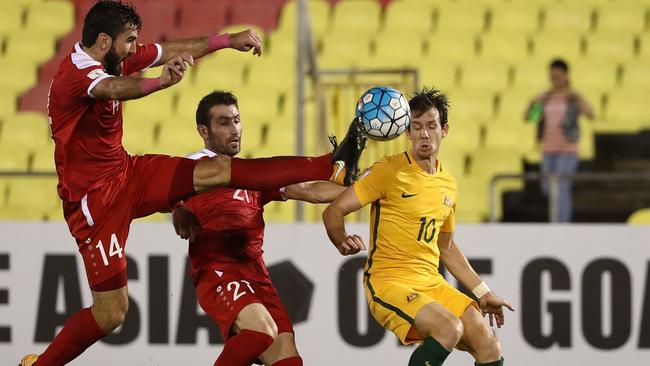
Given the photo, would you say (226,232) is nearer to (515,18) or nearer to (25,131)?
(25,131)

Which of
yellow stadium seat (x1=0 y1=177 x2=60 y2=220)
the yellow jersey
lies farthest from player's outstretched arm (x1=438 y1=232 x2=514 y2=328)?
yellow stadium seat (x1=0 y1=177 x2=60 y2=220)

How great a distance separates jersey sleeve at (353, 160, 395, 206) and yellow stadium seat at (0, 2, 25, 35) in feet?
29.4

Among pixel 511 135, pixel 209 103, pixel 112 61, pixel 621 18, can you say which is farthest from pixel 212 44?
pixel 621 18

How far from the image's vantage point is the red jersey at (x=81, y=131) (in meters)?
6.12

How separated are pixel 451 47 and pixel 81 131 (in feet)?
26.0

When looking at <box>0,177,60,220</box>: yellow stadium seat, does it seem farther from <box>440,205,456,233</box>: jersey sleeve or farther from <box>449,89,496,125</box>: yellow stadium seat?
<box>440,205,456,233</box>: jersey sleeve

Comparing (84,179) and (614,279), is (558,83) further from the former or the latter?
(84,179)

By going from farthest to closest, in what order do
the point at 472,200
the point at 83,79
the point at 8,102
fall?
the point at 8,102, the point at 472,200, the point at 83,79

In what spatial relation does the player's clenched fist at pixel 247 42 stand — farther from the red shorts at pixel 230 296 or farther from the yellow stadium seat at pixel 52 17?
the yellow stadium seat at pixel 52 17

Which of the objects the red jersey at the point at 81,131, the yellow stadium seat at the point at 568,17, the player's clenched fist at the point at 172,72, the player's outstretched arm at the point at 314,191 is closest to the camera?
the player's clenched fist at the point at 172,72

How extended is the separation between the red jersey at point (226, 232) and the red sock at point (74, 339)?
0.64m

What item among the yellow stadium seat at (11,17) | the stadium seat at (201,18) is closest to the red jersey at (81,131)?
the stadium seat at (201,18)

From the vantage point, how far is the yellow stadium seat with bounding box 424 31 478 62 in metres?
13.5

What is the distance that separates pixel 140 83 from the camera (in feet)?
18.9
